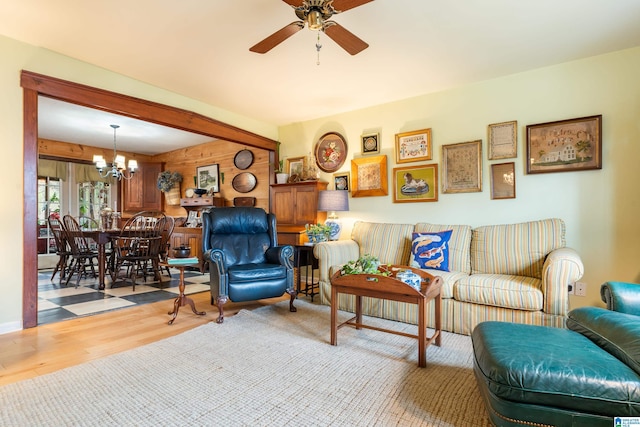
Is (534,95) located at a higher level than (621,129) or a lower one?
higher

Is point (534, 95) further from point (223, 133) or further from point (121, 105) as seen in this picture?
point (121, 105)

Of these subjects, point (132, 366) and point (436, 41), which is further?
point (436, 41)

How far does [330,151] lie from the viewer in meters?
4.62

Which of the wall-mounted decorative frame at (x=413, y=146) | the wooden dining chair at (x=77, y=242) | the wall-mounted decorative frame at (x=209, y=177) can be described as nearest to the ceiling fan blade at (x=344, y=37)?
the wall-mounted decorative frame at (x=413, y=146)

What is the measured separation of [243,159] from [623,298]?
531cm

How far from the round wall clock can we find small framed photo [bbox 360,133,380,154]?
0.95ft

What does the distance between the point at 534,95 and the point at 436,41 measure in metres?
1.31

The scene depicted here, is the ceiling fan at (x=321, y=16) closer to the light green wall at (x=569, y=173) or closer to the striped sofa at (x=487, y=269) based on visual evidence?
the light green wall at (x=569, y=173)

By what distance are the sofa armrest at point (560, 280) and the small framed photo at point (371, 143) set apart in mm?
2417

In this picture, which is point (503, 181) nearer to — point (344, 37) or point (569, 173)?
point (569, 173)

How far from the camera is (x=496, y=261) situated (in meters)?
3.02

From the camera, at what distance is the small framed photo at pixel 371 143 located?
4207 mm

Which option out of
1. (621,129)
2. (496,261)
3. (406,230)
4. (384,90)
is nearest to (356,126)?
(384,90)

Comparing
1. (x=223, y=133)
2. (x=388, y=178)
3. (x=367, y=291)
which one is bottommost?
(x=367, y=291)
